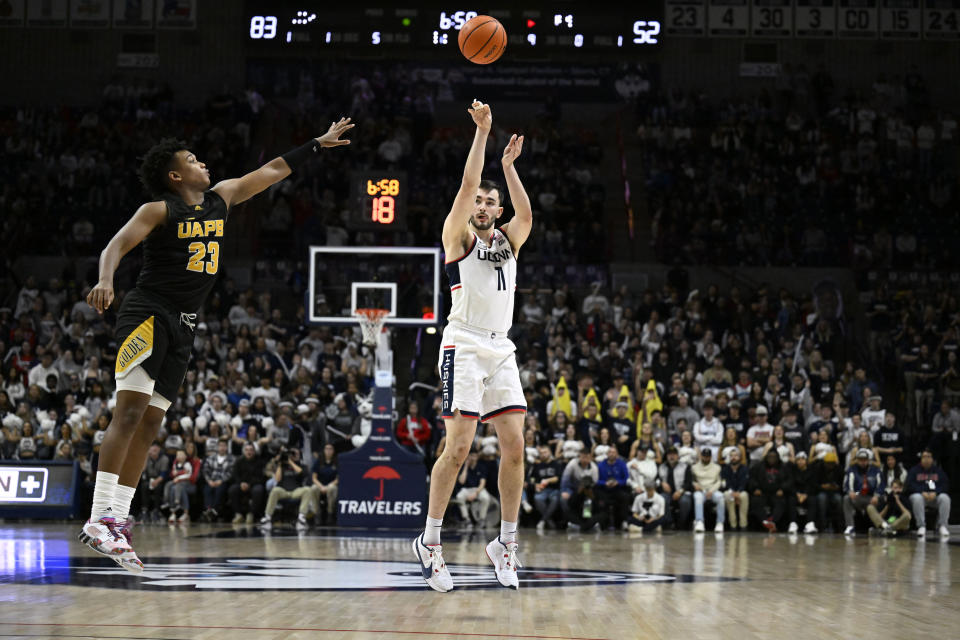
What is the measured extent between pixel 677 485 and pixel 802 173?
10990mm

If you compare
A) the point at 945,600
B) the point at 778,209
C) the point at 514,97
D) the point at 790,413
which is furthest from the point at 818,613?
the point at 514,97

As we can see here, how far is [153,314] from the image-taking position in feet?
20.2

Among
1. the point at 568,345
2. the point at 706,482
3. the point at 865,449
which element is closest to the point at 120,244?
the point at 706,482

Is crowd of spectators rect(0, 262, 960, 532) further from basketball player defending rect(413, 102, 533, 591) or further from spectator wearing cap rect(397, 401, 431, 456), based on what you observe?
basketball player defending rect(413, 102, 533, 591)

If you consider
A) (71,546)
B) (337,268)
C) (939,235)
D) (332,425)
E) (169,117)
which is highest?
(169,117)

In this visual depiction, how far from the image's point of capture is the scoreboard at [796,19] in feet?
88.8

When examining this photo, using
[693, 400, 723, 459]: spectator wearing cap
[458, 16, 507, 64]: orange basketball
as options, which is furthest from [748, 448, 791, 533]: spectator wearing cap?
[458, 16, 507, 64]: orange basketball

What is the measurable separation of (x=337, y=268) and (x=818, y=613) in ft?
35.9

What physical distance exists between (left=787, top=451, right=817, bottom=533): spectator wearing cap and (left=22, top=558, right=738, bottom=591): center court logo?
26.6 feet

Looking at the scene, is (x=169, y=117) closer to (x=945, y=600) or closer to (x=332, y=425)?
(x=332, y=425)

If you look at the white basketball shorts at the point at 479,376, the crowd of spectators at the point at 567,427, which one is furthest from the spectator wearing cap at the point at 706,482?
the white basketball shorts at the point at 479,376

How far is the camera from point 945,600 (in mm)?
7039

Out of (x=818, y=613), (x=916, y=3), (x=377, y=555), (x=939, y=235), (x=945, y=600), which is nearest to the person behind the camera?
(x=818, y=613)

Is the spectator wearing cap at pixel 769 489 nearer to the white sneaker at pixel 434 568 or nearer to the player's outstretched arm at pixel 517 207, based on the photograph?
the player's outstretched arm at pixel 517 207
